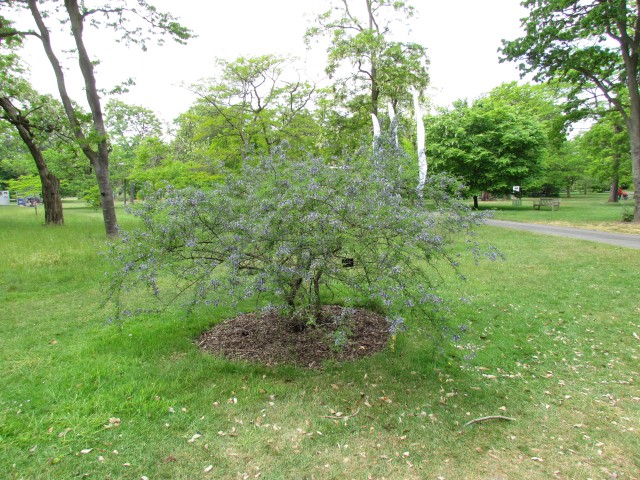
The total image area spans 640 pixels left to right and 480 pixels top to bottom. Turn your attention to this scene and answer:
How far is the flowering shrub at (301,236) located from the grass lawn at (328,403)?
0.86 meters

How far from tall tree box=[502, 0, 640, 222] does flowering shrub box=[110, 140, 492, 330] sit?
51.1 ft

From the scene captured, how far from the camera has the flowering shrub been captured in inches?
142

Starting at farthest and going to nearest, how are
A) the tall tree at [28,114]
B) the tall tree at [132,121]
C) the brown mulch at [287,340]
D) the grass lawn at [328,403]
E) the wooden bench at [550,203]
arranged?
the tall tree at [132,121] < the wooden bench at [550,203] < the tall tree at [28,114] < the brown mulch at [287,340] < the grass lawn at [328,403]

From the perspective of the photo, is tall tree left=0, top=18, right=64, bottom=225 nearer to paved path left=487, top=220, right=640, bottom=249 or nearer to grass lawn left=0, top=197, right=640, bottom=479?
grass lawn left=0, top=197, right=640, bottom=479

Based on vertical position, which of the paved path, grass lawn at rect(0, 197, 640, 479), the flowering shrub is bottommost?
grass lawn at rect(0, 197, 640, 479)

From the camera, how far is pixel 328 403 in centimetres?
368

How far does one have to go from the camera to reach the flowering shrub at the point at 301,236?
11.8 ft

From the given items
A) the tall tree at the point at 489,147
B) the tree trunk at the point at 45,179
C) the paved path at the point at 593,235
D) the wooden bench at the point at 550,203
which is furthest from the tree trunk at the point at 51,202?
the wooden bench at the point at 550,203

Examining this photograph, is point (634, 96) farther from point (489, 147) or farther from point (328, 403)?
point (328, 403)

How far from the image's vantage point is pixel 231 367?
4328 mm

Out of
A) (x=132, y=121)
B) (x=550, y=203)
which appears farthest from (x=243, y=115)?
(x=132, y=121)

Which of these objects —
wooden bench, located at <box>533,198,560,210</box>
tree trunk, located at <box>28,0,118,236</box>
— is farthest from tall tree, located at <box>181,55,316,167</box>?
wooden bench, located at <box>533,198,560,210</box>

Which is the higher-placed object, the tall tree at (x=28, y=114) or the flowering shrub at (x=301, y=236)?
the tall tree at (x=28, y=114)

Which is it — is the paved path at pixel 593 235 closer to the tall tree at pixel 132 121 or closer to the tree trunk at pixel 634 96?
the tree trunk at pixel 634 96
